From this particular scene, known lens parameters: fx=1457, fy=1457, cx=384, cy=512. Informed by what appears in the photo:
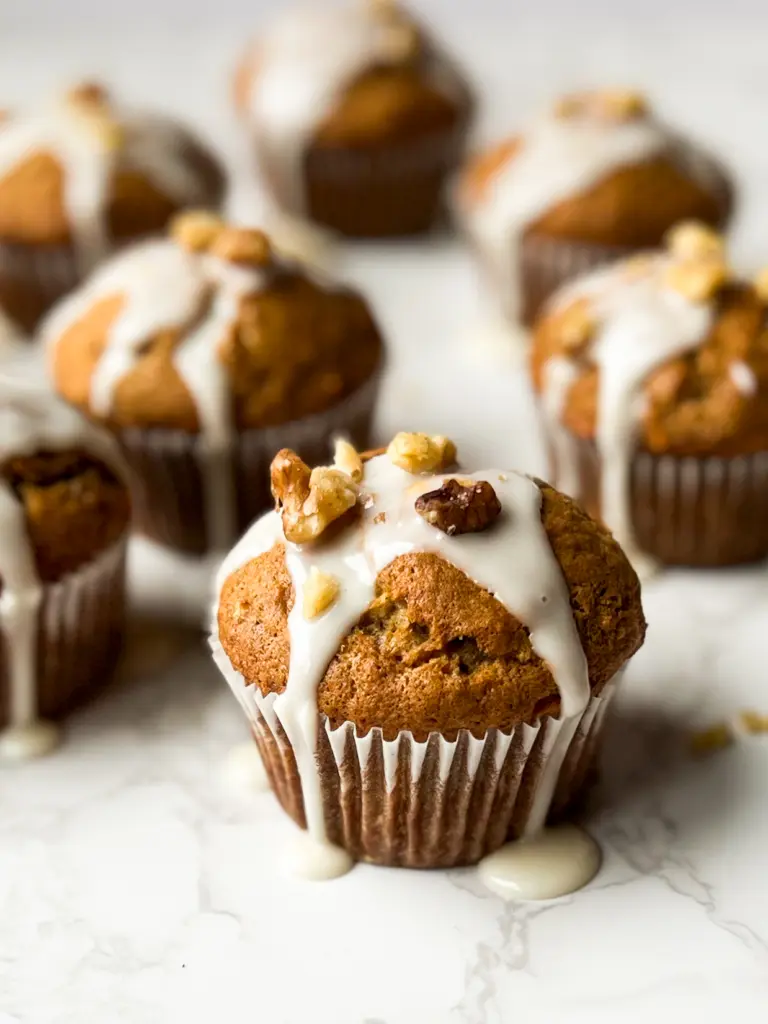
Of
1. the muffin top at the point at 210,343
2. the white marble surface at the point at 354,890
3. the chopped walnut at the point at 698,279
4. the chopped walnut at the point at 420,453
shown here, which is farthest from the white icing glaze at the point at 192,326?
the chopped walnut at the point at 698,279

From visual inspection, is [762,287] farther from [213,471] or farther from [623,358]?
[213,471]

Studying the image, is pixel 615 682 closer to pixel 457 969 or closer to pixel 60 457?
pixel 457 969

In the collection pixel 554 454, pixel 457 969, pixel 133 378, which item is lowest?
pixel 457 969

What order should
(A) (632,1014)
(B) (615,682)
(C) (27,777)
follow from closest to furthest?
1. (A) (632,1014)
2. (B) (615,682)
3. (C) (27,777)

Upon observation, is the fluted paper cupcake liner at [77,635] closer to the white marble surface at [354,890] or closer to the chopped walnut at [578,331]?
the white marble surface at [354,890]

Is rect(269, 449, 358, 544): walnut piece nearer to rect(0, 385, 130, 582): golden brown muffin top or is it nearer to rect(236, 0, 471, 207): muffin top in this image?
rect(0, 385, 130, 582): golden brown muffin top

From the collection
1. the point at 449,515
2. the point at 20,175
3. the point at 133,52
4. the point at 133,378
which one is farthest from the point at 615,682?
the point at 133,52

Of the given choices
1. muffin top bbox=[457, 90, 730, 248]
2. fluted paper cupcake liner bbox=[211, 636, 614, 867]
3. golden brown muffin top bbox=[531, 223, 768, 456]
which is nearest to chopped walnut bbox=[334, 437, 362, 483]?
fluted paper cupcake liner bbox=[211, 636, 614, 867]
